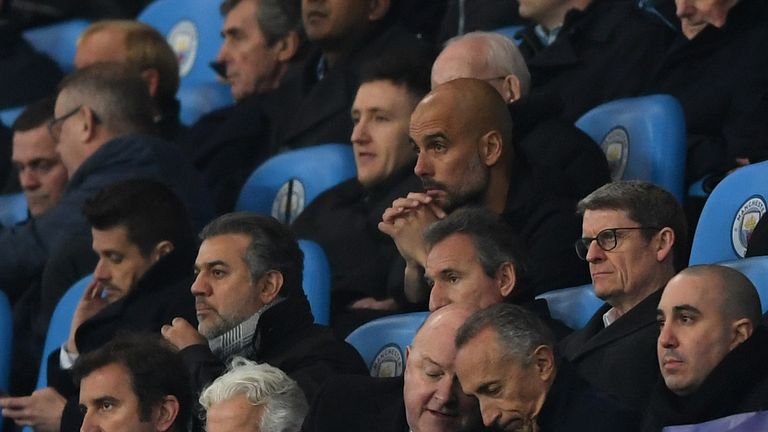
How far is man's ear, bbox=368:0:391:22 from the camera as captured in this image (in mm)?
6473

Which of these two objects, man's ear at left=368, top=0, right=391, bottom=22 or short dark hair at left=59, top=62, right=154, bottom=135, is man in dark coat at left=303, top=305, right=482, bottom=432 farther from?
man's ear at left=368, top=0, right=391, bottom=22

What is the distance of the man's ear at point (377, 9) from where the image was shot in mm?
6473

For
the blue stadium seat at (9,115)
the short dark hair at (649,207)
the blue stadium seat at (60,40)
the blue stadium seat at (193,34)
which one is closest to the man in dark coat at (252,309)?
the short dark hair at (649,207)

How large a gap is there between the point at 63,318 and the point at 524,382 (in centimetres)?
217

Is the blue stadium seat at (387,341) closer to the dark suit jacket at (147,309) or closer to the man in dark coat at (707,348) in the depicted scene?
the dark suit jacket at (147,309)

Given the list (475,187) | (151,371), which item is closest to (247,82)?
(475,187)

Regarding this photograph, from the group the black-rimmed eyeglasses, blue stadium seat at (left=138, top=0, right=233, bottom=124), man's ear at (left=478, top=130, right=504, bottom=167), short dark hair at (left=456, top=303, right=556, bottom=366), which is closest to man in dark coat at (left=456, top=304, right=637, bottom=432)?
short dark hair at (left=456, top=303, right=556, bottom=366)

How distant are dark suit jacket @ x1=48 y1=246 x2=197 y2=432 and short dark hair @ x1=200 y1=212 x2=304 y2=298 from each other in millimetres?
347

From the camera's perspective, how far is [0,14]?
8.16 meters

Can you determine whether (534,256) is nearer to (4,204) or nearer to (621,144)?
(621,144)

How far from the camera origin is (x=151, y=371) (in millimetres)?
4688

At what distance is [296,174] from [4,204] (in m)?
1.54

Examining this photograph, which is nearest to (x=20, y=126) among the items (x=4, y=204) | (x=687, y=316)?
(x=4, y=204)

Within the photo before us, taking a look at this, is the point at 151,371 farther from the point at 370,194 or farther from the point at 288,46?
the point at 288,46
